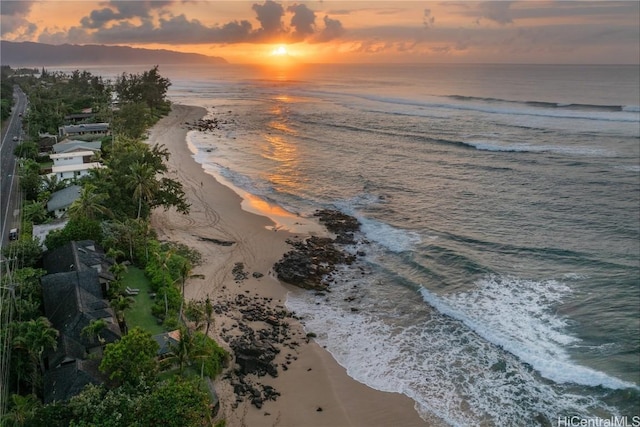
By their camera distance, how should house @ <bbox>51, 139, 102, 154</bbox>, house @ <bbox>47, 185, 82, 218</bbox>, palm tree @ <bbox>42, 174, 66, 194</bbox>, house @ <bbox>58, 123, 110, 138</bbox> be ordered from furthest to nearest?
house @ <bbox>58, 123, 110, 138</bbox>
house @ <bbox>51, 139, 102, 154</bbox>
palm tree @ <bbox>42, 174, 66, 194</bbox>
house @ <bbox>47, 185, 82, 218</bbox>

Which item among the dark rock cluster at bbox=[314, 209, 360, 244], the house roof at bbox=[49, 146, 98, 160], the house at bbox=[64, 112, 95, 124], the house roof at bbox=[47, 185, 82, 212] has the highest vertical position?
the house at bbox=[64, 112, 95, 124]

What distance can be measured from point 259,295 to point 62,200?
2133 cm

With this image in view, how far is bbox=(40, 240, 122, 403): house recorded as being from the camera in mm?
20984

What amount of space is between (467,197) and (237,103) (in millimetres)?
100052

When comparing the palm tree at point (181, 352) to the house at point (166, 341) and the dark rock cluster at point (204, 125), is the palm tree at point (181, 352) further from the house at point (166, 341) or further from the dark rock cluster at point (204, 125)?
the dark rock cluster at point (204, 125)

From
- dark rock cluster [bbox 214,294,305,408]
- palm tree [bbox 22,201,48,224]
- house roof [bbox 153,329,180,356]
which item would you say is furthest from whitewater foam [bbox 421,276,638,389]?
palm tree [bbox 22,201,48,224]

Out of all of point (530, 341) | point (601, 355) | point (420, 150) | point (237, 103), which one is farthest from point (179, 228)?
point (237, 103)

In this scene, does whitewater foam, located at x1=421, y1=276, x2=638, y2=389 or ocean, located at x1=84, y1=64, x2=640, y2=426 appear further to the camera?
whitewater foam, located at x1=421, y1=276, x2=638, y2=389

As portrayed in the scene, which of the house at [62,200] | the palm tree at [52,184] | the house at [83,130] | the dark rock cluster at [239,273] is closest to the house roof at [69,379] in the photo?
the dark rock cluster at [239,273]

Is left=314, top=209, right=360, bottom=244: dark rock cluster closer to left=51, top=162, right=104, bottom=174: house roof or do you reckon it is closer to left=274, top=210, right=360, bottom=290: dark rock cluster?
left=274, top=210, right=360, bottom=290: dark rock cluster

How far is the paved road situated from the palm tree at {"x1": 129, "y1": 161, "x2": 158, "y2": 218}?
396 inches

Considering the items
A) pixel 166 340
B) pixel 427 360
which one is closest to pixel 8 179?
pixel 166 340

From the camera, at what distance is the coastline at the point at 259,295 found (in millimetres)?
21422

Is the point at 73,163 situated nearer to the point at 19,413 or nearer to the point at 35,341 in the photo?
the point at 35,341
